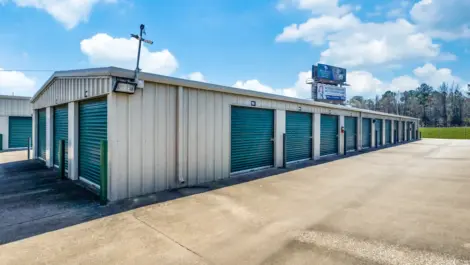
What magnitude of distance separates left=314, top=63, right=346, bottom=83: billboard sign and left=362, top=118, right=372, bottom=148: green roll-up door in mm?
19028

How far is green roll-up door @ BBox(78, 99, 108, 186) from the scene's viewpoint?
19.7 ft

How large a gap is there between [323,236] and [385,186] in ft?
13.0

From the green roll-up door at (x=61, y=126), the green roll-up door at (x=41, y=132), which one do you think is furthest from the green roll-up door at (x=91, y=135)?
the green roll-up door at (x=41, y=132)

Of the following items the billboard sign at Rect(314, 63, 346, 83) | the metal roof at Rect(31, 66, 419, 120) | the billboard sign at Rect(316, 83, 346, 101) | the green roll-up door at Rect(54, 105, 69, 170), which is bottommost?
the green roll-up door at Rect(54, 105, 69, 170)

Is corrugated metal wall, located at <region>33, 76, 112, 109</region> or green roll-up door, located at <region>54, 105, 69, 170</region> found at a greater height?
corrugated metal wall, located at <region>33, 76, 112, 109</region>

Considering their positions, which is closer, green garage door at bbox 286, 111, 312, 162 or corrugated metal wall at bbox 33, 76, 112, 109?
corrugated metal wall at bbox 33, 76, 112, 109

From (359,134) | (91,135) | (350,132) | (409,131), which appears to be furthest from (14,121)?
(409,131)

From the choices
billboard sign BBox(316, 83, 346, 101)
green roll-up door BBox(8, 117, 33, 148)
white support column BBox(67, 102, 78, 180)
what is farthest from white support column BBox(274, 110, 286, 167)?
billboard sign BBox(316, 83, 346, 101)

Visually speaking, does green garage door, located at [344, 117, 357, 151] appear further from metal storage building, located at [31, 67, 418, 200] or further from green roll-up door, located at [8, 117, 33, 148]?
green roll-up door, located at [8, 117, 33, 148]

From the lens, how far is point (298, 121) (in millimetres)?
10992

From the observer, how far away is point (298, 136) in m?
11.0

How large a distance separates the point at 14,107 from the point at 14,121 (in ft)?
3.04

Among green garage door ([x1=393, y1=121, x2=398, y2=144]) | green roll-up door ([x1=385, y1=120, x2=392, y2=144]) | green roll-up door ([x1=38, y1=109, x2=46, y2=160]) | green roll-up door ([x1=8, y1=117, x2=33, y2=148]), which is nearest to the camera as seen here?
green roll-up door ([x1=38, y1=109, x2=46, y2=160])

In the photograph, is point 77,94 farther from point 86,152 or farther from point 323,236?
point 323,236
